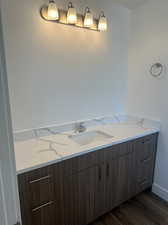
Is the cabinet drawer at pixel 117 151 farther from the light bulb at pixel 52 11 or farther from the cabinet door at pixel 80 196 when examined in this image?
the light bulb at pixel 52 11

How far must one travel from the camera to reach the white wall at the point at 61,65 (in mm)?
1430

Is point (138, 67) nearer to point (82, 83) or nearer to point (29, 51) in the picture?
point (82, 83)

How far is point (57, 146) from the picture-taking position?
→ 144 cm

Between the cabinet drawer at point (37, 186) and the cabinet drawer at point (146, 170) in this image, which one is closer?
the cabinet drawer at point (37, 186)

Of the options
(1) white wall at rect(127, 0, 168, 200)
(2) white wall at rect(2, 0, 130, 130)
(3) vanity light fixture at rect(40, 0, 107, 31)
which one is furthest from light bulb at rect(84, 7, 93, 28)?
(1) white wall at rect(127, 0, 168, 200)

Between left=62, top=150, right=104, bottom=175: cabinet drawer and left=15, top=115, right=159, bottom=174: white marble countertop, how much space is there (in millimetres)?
46

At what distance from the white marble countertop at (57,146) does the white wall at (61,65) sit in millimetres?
185

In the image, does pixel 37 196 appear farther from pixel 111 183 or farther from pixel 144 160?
pixel 144 160

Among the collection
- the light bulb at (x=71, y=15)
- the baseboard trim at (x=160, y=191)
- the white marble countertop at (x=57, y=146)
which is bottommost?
the baseboard trim at (x=160, y=191)

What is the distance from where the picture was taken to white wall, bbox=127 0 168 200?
5.86 feet

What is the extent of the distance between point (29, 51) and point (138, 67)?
1415 millimetres

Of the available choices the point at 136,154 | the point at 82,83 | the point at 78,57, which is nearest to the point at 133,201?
the point at 136,154

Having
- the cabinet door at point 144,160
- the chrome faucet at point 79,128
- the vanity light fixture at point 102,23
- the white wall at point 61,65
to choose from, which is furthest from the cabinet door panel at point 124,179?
the vanity light fixture at point 102,23

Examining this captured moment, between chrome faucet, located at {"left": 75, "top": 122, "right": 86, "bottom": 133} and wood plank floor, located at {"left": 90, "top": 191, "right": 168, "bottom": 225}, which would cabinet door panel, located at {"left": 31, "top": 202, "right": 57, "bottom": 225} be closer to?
wood plank floor, located at {"left": 90, "top": 191, "right": 168, "bottom": 225}
